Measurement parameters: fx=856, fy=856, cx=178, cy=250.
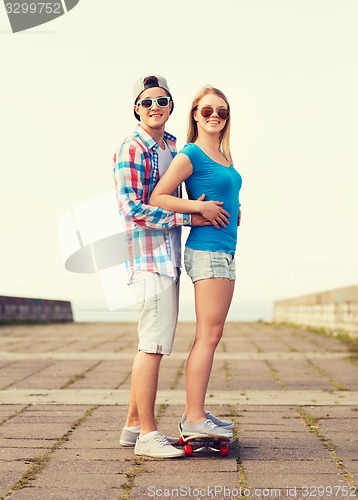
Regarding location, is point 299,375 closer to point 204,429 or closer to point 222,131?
point 204,429

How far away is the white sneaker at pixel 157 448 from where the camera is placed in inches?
157

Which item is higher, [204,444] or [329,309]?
[329,309]

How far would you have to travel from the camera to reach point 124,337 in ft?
44.1

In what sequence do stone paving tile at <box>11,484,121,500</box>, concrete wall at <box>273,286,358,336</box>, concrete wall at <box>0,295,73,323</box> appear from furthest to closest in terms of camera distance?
concrete wall at <box>0,295,73,323</box> → concrete wall at <box>273,286,358,336</box> → stone paving tile at <box>11,484,121,500</box>

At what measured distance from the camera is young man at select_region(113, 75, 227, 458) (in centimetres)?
402

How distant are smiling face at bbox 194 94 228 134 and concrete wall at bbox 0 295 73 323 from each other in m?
14.2

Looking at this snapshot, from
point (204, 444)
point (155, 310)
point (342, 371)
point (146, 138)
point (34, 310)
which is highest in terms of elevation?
point (146, 138)

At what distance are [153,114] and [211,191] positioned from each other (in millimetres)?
472

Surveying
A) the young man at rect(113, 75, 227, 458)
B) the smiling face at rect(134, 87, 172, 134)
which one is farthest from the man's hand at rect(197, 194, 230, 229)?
the smiling face at rect(134, 87, 172, 134)

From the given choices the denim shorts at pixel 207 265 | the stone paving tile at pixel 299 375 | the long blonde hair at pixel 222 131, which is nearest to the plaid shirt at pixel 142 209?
the denim shorts at pixel 207 265

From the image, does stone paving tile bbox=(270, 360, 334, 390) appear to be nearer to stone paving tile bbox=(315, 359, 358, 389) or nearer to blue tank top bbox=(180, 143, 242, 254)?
stone paving tile bbox=(315, 359, 358, 389)

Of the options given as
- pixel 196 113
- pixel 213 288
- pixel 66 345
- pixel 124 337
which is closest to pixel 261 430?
pixel 213 288

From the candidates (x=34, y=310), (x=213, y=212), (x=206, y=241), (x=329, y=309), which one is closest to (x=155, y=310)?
(x=206, y=241)

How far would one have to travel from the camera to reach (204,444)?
4.09 meters
